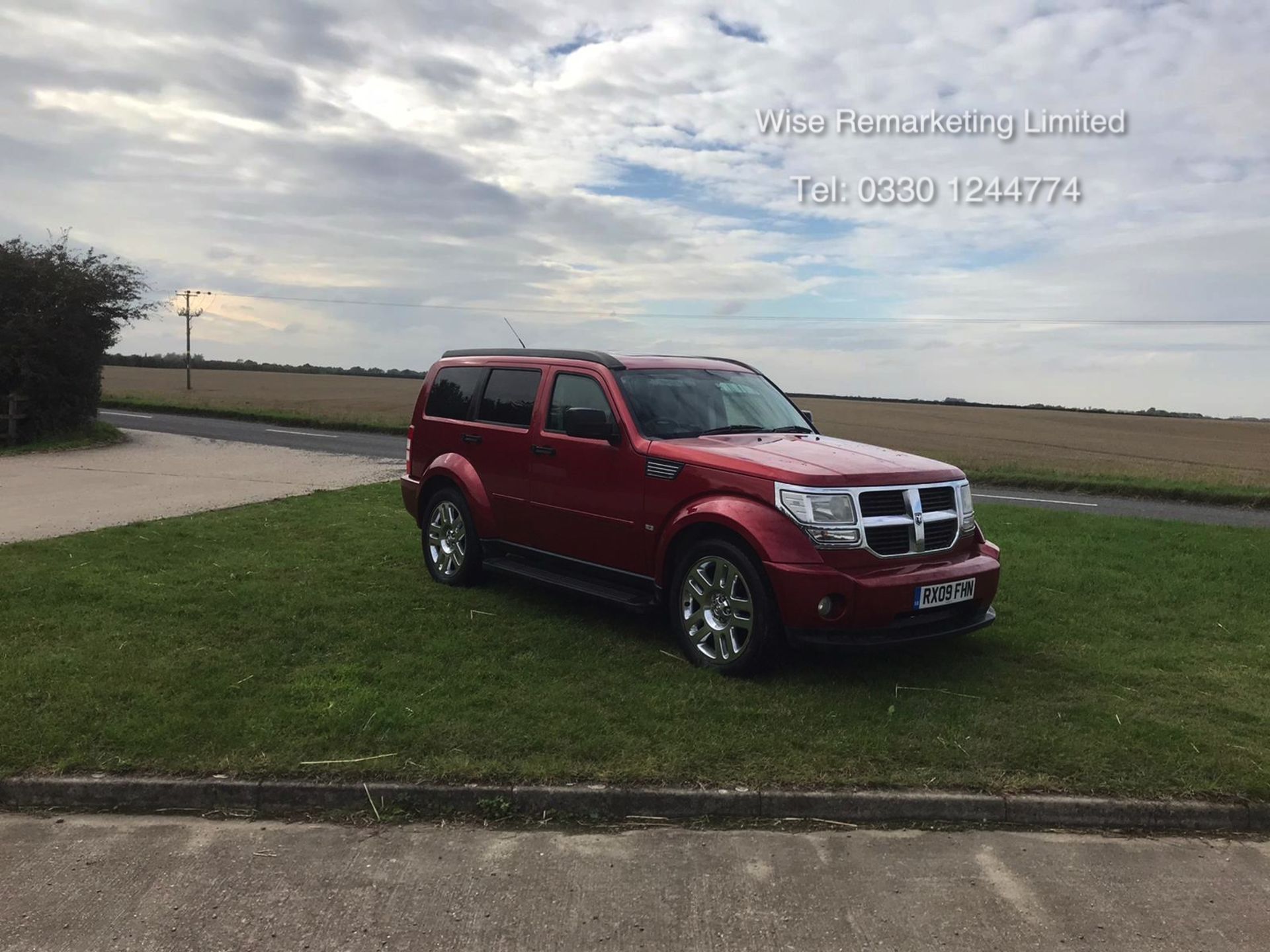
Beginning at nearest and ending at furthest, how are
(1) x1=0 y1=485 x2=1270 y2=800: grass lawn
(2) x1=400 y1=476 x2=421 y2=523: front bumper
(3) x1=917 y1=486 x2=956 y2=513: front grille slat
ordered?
(1) x1=0 y1=485 x2=1270 y2=800: grass lawn
(3) x1=917 y1=486 x2=956 y2=513: front grille slat
(2) x1=400 y1=476 x2=421 y2=523: front bumper

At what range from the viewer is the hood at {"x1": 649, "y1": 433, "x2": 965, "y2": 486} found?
5223mm

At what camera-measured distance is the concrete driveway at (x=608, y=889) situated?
3127 millimetres

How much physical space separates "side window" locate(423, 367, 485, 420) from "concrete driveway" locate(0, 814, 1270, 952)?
13.6 feet

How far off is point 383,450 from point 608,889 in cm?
1825

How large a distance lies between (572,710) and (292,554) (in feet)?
14.6

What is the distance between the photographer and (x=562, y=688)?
521 cm

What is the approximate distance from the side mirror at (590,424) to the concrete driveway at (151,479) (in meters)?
6.25

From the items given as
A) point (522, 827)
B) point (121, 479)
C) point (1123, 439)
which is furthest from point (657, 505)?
point (1123, 439)

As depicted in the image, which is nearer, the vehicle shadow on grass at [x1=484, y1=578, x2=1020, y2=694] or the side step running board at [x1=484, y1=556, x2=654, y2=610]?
the vehicle shadow on grass at [x1=484, y1=578, x2=1020, y2=694]

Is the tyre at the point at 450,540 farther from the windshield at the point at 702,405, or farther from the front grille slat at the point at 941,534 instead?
the front grille slat at the point at 941,534

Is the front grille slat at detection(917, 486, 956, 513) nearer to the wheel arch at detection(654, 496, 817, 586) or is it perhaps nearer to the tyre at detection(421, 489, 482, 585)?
the wheel arch at detection(654, 496, 817, 586)

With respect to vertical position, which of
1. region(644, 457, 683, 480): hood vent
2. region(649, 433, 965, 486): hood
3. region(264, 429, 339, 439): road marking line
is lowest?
region(264, 429, 339, 439): road marking line

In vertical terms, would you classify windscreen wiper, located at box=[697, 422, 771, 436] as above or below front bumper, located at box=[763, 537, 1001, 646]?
above

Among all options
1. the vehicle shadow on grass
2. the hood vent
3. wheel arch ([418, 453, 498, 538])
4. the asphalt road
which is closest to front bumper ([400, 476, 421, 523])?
wheel arch ([418, 453, 498, 538])
